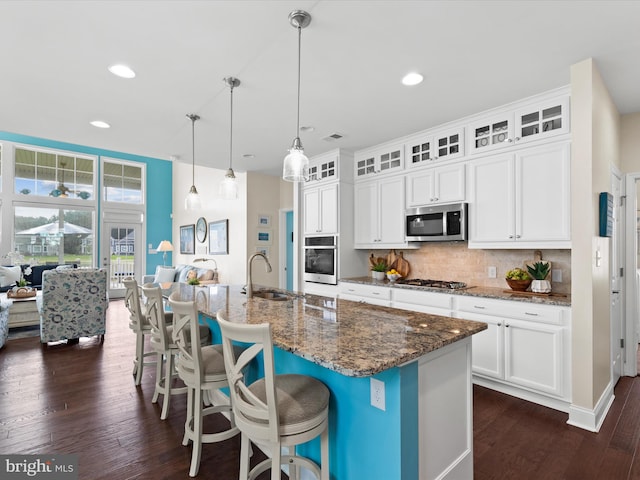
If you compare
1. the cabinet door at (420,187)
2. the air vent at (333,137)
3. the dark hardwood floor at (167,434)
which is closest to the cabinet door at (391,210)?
the cabinet door at (420,187)

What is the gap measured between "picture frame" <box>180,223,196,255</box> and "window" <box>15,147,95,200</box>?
226 cm

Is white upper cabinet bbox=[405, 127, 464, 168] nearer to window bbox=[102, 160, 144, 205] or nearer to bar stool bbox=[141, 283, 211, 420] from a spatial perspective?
bar stool bbox=[141, 283, 211, 420]

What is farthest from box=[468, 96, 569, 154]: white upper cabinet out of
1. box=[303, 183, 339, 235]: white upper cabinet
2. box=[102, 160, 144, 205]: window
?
box=[102, 160, 144, 205]: window

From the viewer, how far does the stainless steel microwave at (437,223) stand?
338 centimetres

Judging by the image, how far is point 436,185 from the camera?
144 inches

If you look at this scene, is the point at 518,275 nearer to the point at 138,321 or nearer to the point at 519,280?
the point at 519,280

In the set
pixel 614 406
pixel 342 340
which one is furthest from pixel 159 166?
pixel 614 406

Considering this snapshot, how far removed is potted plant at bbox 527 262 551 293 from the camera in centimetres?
290

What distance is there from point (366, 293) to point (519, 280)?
5.35ft

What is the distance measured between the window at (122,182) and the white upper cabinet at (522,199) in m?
8.38

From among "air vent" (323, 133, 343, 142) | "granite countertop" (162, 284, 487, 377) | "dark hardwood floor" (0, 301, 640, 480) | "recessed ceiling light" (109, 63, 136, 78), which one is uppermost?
"recessed ceiling light" (109, 63, 136, 78)

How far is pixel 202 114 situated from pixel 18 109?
1.67m

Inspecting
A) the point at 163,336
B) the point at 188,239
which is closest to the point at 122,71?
the point at 163,336

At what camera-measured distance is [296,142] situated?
2121mm
